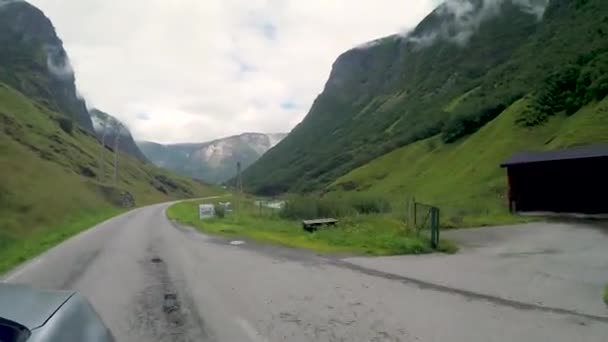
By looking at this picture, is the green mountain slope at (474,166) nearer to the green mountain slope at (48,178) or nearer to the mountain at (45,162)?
the mountain at (45,162)

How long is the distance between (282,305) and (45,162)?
231 feet

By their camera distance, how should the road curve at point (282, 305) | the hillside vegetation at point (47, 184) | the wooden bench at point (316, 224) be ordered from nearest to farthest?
1. the road curve at point (282, 305)
2. the wooden bench at point (316, 224)
3. the hillside vegetation at point (47, 184)

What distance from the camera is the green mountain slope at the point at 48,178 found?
41312 mm

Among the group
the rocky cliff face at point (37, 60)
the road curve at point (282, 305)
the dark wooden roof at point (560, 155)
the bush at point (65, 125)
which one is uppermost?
the rocky cliff face at point (37, 60)

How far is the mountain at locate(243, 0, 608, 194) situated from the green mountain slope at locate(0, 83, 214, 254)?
4708cm

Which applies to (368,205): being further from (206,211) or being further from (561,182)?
(561,182)

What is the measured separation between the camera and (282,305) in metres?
8.85

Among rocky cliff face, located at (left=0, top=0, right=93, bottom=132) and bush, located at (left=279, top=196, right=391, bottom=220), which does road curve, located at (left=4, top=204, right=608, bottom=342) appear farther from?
rocky cliff face, located at (left=0, top=0, right=93, bottom=132)

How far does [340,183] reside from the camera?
3775 inches

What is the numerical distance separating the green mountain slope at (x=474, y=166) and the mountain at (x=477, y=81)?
11.1 ft

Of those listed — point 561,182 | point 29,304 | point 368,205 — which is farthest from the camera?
point 368,205

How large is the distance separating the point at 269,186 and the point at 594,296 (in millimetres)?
158927

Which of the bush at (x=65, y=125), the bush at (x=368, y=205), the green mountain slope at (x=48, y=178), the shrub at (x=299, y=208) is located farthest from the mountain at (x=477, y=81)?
the bush at (x=65, y=125)

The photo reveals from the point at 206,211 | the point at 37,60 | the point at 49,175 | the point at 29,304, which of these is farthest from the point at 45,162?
the point at 37,60
